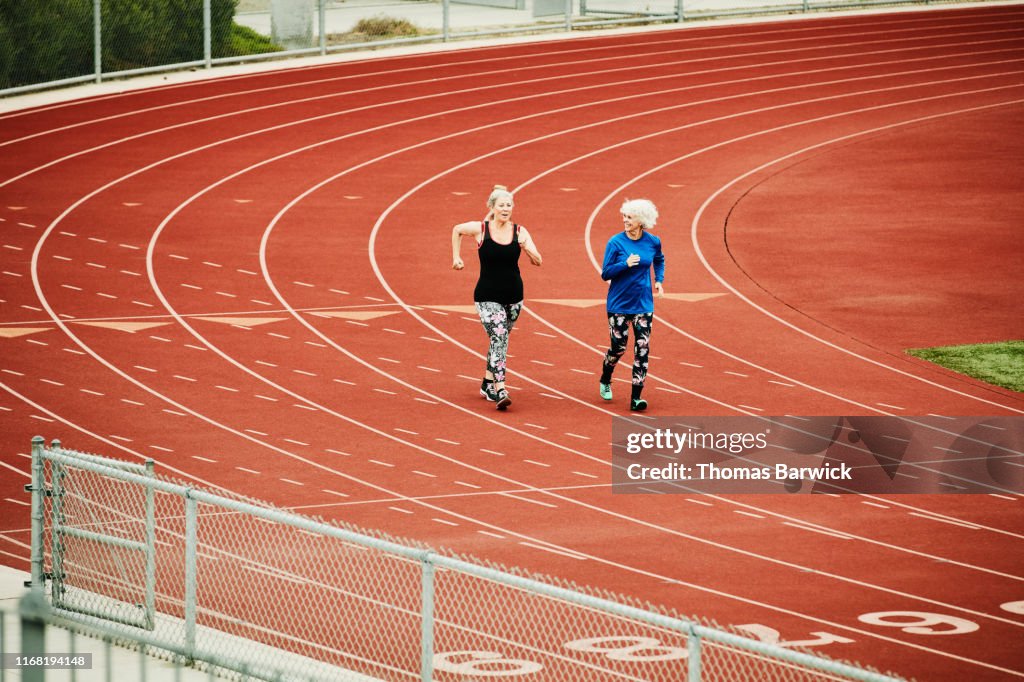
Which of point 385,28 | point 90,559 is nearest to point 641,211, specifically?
point 90,559

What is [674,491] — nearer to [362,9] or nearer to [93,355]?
[93,355]

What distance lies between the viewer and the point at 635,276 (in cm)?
1404

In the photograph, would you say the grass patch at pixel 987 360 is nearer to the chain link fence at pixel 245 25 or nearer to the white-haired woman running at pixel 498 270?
the white-haired woman running at pixel 498 270

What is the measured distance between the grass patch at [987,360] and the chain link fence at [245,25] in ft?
58.7

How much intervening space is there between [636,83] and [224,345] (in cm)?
1745

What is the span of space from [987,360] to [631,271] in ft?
14.5

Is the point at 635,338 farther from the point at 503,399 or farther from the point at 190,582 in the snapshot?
the point at 190,582

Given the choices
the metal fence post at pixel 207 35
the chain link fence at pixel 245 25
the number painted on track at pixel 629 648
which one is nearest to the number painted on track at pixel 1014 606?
the number painted on track at pixel 629 648

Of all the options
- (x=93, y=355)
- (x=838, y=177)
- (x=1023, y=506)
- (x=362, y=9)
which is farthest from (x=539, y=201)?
(x=362, y=9)

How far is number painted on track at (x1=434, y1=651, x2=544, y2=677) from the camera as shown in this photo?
859cm

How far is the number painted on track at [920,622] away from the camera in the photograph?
9.41 meters

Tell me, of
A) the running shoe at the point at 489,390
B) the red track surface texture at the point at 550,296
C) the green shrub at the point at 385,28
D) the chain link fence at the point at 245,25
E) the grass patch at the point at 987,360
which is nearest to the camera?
the red track surface texture at the point at 550,296

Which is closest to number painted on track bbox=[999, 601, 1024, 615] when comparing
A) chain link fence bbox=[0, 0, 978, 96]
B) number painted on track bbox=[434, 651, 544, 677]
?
number painted on track bbox=[434, 651, 544, 677]

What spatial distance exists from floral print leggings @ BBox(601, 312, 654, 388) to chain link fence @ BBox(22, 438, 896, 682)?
13.5ft
